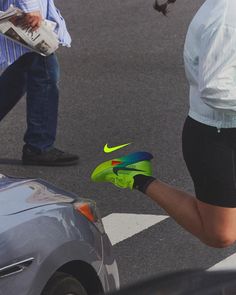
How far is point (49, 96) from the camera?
7.58 meters

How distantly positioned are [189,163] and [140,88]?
15.8ft

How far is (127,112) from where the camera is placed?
352 inches

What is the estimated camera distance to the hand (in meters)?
7.10

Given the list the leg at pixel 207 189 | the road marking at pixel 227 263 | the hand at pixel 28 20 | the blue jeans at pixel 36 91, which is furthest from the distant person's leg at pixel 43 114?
the leg at pixel 207 189

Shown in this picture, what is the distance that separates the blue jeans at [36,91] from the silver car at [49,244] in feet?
9.42

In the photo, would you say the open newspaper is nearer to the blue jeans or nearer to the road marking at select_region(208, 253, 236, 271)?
the blue jeans

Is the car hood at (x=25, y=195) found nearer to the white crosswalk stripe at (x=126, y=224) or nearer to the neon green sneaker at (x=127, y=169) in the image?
the neon green sneaker at (x=127, y=169)

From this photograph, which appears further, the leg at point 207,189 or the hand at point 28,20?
the hand at point 28,20

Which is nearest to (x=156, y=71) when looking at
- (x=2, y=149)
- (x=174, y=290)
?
(x=2, y=149)

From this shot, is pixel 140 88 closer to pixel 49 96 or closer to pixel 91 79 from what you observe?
pixel 91 79

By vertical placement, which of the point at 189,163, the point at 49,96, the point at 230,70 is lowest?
the point at 49,96

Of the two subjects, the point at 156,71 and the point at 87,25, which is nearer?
the point at 156,71

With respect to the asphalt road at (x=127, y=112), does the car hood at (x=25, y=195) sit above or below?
above

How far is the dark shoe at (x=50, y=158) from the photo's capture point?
7695 millimetres
